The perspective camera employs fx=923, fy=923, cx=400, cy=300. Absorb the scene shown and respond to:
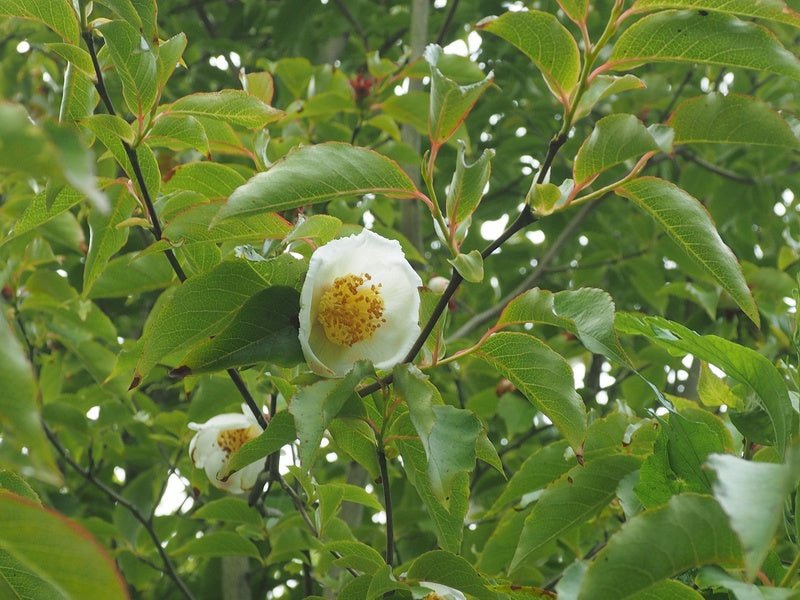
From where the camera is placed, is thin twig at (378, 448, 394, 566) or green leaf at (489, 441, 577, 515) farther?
green leaf at (489, 441, 577, 515)

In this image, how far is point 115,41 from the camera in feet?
3.06

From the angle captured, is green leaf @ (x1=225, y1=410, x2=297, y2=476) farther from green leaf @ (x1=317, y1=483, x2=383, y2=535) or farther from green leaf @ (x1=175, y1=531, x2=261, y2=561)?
green leaf @ (x1=175, y1=531, x2=261, y2=561)

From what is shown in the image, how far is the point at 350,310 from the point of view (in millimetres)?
1059

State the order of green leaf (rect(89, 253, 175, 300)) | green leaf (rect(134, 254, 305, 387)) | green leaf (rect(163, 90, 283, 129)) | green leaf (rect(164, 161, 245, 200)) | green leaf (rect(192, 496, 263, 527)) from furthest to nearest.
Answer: green leaf (rect(192, 496, 263, 527)) → green leaf (rect(89, 253, 175, 300)) → green leaf (rect(164, 161, 245, 200)) → green leaf (rect(163, 90, 283, 129)) → green leaf (rect(134, 254, 305, 387))

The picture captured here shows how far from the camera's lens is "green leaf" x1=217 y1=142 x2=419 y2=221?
2.77 ft

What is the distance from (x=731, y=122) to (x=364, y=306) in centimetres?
44

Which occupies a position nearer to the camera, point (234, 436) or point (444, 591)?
point (444, 591)

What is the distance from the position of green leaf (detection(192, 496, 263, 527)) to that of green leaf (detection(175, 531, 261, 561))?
0.09ft

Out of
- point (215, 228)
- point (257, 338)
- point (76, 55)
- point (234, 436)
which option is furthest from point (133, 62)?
point (234, 436)

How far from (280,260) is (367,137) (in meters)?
1.96

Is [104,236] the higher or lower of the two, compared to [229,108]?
lower

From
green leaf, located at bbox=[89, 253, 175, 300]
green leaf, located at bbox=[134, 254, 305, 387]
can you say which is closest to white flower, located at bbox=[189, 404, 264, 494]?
green leaf, located at bbox=[89, 253, 175, 300]

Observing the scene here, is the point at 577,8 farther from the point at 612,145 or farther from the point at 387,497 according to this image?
the point at 387,497

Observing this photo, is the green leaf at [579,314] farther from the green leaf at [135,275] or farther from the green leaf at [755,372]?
the green leaf at [135,275]
